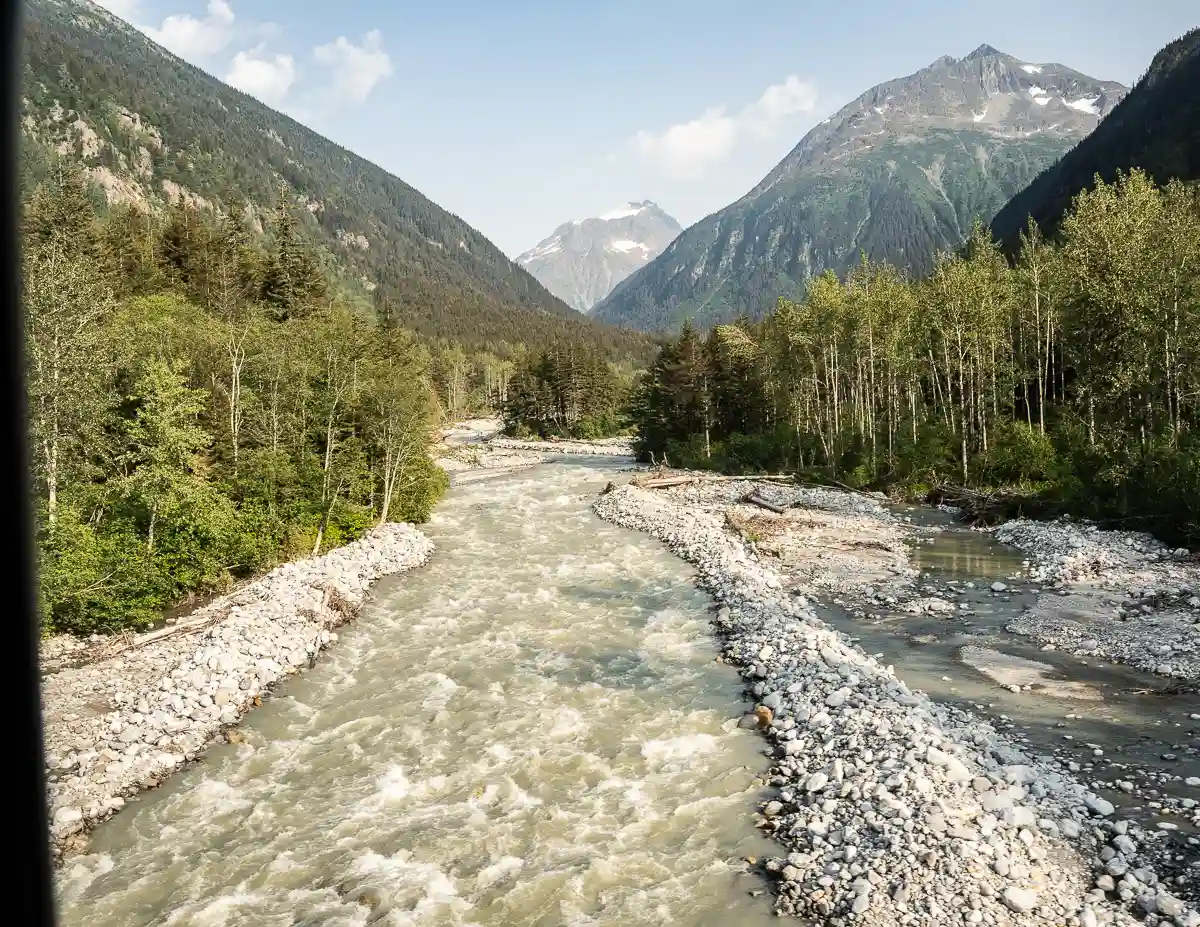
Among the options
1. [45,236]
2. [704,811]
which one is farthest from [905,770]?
[45,236]

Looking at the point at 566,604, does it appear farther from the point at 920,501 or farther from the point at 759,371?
the point at 759,371

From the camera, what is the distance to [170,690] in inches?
448

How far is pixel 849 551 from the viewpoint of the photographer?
21.5m

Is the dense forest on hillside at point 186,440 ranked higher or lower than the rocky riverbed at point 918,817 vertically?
higher

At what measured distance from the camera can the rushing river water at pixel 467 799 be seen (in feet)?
22.8

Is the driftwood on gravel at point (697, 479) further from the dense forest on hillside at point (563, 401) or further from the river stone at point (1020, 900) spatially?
the dense forest on hillside at point (563, 401)

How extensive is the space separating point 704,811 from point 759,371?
1560 inches

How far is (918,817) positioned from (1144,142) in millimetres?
111901

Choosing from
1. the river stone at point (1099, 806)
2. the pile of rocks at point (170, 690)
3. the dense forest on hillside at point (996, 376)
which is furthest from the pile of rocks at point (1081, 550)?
the pile of rocks at point (170, 690)

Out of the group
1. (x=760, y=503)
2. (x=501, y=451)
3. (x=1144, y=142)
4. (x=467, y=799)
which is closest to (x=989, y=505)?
(x=760, y=503)

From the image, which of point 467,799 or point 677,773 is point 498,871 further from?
point 677,773

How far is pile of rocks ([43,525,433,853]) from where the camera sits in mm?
9047

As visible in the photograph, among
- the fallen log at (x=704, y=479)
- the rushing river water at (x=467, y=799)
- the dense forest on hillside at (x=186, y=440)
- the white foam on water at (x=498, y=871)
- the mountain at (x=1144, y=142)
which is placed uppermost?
the mountain at (x=1144, y=142)

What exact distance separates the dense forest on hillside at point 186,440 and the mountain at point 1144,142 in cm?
7576
